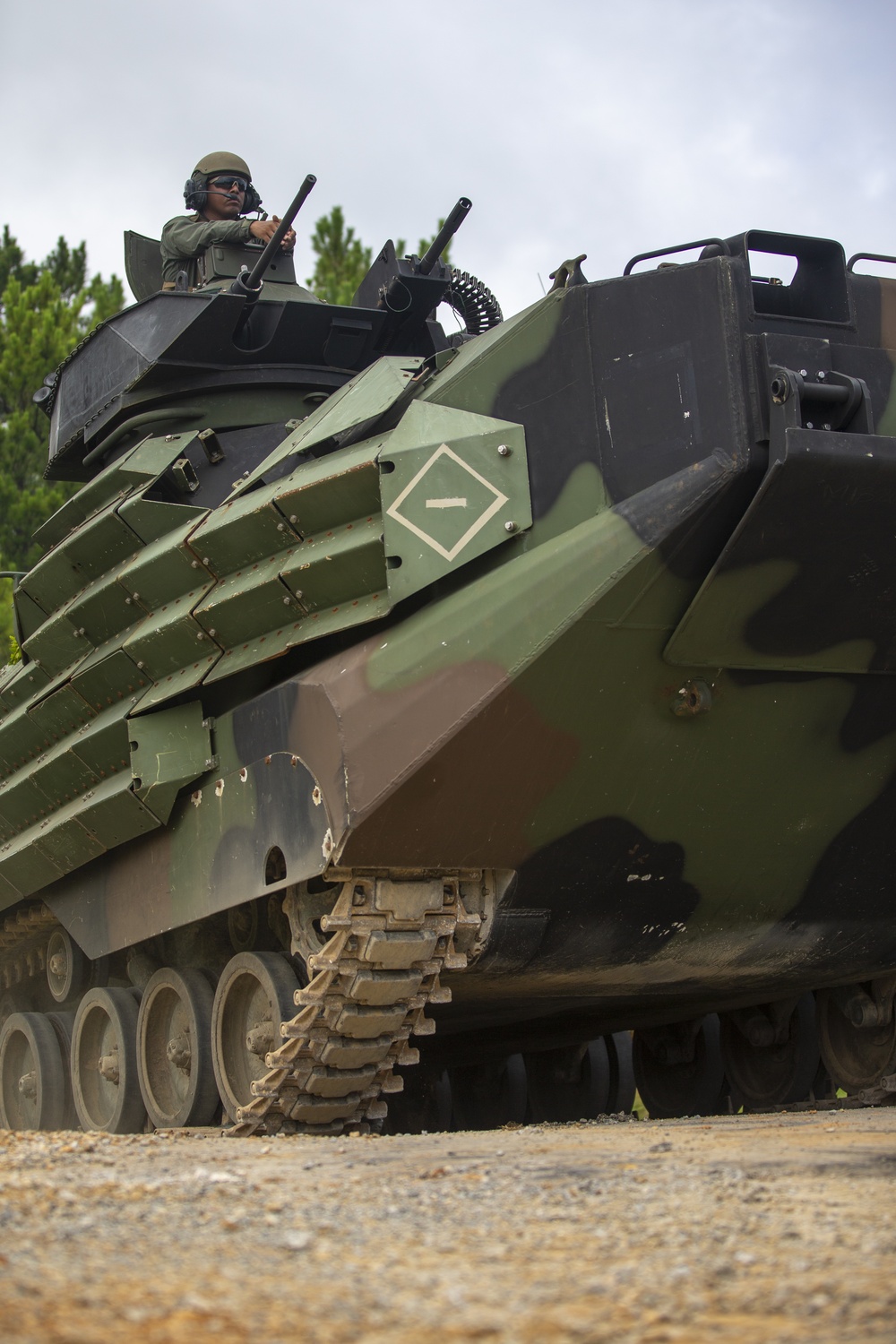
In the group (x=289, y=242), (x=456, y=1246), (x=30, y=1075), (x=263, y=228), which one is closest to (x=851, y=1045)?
(x=30, y=1075)

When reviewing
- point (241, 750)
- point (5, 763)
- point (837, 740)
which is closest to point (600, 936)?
point (837, 740)

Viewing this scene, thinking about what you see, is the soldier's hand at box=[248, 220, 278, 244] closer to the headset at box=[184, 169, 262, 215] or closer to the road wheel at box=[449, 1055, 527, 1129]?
the headset at box=[184, 169, 262, 215]

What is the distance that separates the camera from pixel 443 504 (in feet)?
19.3

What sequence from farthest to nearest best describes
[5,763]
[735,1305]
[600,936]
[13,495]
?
1. [13,495]
2. [5,763]
3. [600,936]
4. [735,1305]

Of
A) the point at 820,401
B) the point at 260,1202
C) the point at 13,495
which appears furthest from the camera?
the point at 13,495

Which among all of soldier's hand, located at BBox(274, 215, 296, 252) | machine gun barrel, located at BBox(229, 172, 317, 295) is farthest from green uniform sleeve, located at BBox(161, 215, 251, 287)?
machine gun barrel, located at BBox(229, 172, 317, 295)

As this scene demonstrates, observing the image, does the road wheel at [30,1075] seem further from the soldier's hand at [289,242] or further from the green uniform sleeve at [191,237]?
the soldier's hand at [289,242]

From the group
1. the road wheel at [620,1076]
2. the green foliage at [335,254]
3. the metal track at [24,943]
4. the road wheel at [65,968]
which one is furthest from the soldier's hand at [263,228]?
the green foliage at [335,254]

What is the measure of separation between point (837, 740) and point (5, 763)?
4622mm

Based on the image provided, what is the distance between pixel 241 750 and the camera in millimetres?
6777

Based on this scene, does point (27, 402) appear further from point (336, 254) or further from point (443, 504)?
point (443, 504)

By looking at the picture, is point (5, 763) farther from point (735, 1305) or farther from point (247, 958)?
point (735, 1305)

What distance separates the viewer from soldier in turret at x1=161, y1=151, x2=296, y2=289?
31.2 ft

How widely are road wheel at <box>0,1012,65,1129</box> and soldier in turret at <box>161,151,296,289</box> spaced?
172 inches
